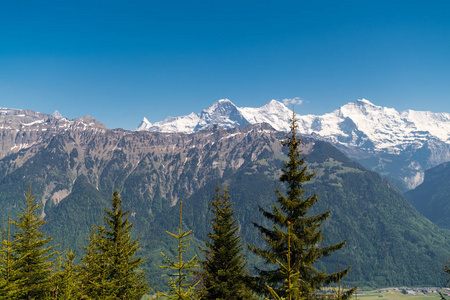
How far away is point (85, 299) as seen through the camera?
25625 millimetres

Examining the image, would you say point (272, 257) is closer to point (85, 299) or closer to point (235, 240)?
point (235, 240)

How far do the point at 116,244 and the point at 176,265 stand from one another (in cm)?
2269

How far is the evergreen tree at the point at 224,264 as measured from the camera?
1256 inches

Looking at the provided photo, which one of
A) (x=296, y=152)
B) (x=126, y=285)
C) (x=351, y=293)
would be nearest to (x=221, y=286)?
(x=126, y=285)

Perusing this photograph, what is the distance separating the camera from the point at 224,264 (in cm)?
3400

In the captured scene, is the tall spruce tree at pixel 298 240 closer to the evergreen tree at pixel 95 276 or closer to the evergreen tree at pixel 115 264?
the evergreen tree at pixel 95 276

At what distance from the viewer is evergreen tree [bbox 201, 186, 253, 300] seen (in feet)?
105

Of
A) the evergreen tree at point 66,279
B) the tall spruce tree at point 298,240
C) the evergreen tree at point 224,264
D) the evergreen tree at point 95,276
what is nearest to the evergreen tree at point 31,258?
the evergreen tree at point 66,279

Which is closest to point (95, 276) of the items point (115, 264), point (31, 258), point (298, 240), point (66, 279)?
point (115, 264)

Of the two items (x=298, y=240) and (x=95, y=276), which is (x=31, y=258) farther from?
(x=298, y=240)

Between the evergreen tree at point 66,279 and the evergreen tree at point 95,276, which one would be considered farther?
the evergreen tree at point 95,276

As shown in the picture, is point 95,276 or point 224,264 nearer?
point 95,276

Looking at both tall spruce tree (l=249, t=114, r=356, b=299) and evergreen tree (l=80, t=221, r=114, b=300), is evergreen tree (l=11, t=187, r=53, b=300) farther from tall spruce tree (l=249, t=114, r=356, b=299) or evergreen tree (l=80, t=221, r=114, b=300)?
tall spruce tree (l=249, t=114, r=356, b=299)

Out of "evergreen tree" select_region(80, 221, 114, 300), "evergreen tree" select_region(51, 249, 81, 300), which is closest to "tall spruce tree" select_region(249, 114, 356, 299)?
"evergreen tree" select_region(80, 221, 114, 300)
